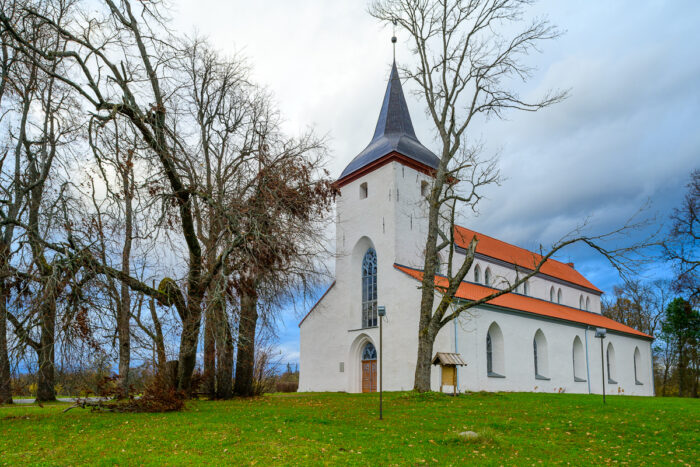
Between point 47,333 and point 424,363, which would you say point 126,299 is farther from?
point 424,363


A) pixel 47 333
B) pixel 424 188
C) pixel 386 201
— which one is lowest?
pixel 47 333

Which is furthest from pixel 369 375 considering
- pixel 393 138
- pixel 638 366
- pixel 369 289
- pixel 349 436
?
pixel 638 366

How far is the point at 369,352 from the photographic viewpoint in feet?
87.7

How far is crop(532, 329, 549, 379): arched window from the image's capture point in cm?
2774

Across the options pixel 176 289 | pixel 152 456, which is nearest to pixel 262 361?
pixel 176 289

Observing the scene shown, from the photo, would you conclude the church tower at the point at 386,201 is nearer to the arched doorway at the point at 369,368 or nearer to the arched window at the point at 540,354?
the arched doorway at the point at 369,368

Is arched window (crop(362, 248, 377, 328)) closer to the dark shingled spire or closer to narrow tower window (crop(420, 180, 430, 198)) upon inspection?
narrow tower window (crop(420, 180, 430, 198))

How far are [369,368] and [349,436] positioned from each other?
1631 centimetres

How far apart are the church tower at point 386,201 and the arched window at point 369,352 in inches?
76.7

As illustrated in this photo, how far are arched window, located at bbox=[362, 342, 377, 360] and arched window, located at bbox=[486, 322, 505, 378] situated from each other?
573cm

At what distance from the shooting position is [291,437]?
33.2 ft

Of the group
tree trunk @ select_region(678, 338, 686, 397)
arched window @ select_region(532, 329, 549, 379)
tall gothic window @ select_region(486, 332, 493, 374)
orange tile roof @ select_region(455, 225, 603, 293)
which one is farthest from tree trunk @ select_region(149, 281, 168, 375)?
tree trunk @ select_region(678, 338, 686, 397)

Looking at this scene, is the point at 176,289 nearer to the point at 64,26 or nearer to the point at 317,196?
the point at 317,196

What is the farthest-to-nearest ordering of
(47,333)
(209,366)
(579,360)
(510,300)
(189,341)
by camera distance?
(579,360) → (510,300) → (209,366) → (189,341) → (47,333)
